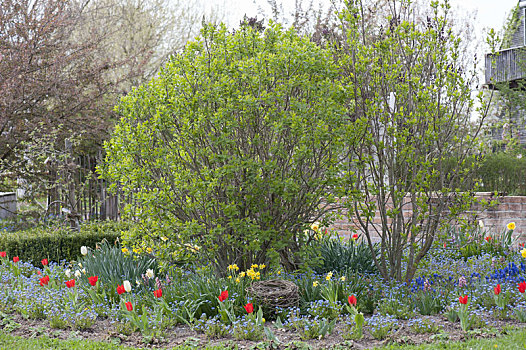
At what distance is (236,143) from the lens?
5.53 meters

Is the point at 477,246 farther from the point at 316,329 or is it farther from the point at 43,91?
the point at 43,91

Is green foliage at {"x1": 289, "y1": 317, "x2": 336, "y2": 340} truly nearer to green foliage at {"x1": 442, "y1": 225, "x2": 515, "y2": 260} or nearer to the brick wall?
green foliage at {"x1": 442, "y1": 225, "x2": 515, "y2": 260}

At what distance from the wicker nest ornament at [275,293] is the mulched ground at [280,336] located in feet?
0.88

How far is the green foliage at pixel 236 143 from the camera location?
5258 mm

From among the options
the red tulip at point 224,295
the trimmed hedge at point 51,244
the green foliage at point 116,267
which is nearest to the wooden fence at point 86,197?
the trimmed hedge at point 51,244

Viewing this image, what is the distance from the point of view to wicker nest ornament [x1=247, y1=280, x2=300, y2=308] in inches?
186

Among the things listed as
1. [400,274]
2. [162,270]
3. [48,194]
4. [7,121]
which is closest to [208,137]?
[162,270]

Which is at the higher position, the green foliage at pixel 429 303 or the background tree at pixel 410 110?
the background tree at pixel 410 110

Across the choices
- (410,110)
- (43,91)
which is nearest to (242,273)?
(410,110)

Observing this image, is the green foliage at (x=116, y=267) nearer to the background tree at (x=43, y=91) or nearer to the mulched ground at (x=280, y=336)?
the mulched ground at (x=280, y=336)

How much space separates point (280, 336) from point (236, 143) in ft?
6.76

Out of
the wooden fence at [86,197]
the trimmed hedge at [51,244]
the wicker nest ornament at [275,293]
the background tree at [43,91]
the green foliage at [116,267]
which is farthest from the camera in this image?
the wooden fence at [86,197]

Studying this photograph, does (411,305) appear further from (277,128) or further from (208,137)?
(208,137)

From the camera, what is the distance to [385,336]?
4293 millimetres
